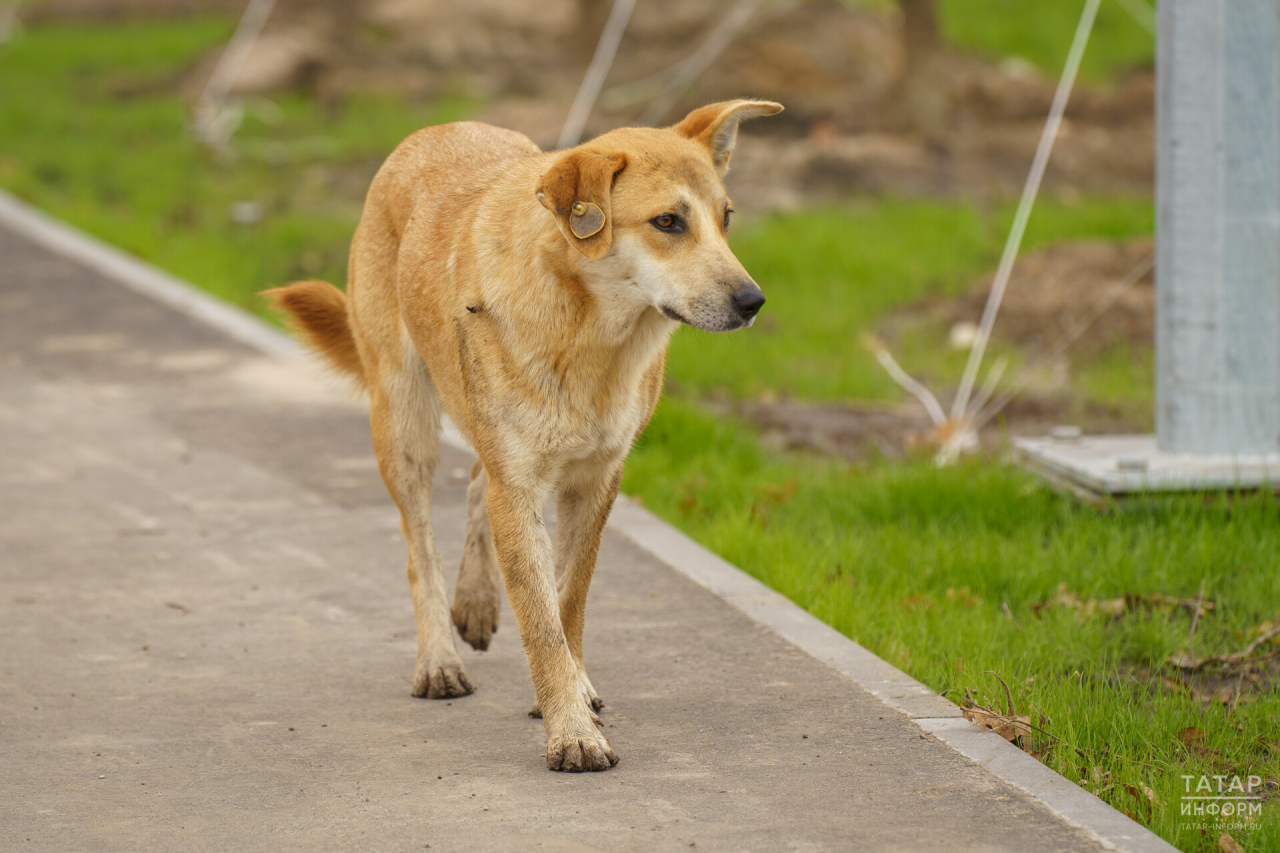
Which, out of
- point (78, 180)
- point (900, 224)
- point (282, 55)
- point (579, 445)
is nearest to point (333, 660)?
point (579, 445)

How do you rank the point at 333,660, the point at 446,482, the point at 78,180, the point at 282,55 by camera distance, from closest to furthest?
the point at 333,660, the point at 446,482, the point at 78,180, the point at 282,55

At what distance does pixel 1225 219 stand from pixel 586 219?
3.39m

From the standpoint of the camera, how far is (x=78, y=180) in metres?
14.2

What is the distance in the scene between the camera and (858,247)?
10.9 m

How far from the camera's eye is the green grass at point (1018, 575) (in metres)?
4.27

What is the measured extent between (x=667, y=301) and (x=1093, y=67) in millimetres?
15823

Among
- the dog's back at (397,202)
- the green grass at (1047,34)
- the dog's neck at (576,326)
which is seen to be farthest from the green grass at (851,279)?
the green grass at (1047,34)

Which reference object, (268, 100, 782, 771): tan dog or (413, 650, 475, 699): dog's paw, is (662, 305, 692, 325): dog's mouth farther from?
(413, 650, 475, 699): dog's paw

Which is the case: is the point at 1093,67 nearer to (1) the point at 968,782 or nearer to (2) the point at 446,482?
(2) the point at 446,482

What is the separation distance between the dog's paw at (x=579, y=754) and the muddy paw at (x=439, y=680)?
26.3 inches

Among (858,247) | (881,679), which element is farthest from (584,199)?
(858,247)

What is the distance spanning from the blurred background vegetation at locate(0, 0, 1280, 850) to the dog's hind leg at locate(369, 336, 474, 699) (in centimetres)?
134

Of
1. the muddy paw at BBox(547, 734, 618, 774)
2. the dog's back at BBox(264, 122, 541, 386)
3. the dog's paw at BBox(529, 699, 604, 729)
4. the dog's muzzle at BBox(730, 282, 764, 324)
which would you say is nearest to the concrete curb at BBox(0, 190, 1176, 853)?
the dog's back at BBox(264, 122, 541, 386)

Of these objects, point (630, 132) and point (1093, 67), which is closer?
point (630, 132)
